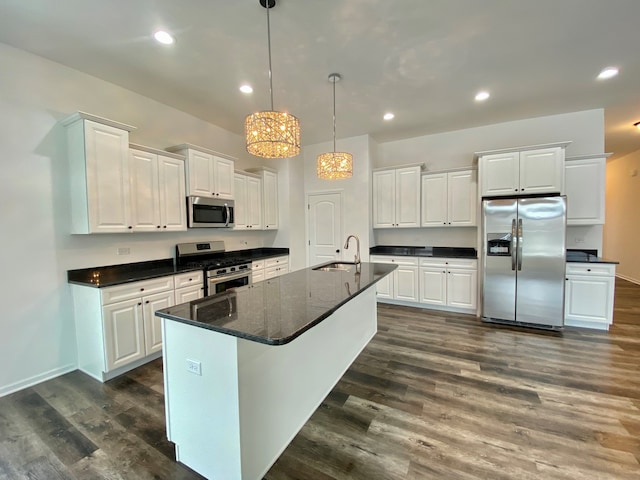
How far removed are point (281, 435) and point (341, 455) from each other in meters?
Result: 0.39

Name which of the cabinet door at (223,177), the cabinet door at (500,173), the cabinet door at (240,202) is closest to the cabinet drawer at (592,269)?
the cabinet door at (500,173)

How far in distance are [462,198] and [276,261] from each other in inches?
129

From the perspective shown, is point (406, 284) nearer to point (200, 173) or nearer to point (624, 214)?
point (200, 173)

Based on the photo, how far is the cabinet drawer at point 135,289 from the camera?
8.02 ft

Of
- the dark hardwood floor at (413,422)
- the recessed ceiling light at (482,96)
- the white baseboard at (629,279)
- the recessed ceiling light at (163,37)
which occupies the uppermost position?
the recessed ceiling light at (482,96)

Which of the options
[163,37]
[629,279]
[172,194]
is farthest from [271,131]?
[629,279]

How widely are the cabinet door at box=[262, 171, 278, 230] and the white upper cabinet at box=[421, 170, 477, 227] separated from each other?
266cm

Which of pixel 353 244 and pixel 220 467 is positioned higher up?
pixel 353 244

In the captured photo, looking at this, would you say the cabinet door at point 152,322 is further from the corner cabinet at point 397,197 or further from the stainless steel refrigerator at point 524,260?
the stainless steel refrigerator at point 524,260

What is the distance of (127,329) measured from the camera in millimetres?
2574

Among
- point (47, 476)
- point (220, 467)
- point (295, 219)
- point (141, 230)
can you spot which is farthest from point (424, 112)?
point (47, 476)

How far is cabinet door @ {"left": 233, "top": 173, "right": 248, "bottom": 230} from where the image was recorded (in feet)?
14.0

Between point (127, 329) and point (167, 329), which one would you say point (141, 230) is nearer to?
point (127, 329)

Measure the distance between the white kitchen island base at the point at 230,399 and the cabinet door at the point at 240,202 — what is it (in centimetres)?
286
